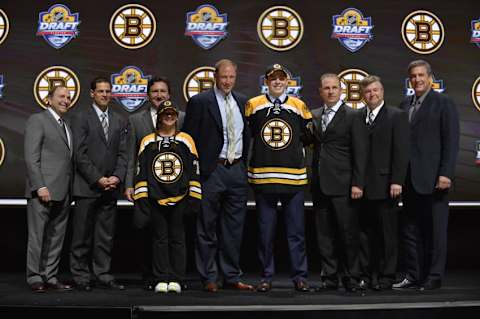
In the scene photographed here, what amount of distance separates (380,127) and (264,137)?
32.7 inches

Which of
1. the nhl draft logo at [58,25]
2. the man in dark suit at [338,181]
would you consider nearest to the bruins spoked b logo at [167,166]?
the man in dark suit at [338,181]

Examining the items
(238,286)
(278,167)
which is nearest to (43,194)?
(238,286)

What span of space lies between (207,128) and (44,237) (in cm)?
139

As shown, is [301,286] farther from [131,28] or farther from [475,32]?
[475,32]

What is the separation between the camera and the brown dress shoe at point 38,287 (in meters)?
4.48

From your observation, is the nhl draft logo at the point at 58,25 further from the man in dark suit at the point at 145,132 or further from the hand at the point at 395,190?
the hand at the point at 395,190

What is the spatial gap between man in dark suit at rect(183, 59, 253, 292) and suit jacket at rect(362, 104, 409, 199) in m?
0.88

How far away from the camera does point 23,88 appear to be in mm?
5578

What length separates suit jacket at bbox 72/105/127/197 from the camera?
464 cm

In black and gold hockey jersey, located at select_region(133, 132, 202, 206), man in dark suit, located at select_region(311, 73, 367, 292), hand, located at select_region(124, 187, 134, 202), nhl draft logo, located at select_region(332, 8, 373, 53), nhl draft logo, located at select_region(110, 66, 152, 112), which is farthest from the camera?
nhl draft logo, located at select_region(332, 8, 373, 53)

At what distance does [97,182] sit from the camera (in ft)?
15.1

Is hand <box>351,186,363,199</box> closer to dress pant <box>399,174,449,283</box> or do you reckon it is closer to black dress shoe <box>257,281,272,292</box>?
dress pant <box>399,174,449,283</box>

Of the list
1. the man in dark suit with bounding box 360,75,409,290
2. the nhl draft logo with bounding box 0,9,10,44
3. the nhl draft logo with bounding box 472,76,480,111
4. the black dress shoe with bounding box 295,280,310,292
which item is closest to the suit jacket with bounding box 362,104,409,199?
the man in dark suit with bounding box 360,75,409,290

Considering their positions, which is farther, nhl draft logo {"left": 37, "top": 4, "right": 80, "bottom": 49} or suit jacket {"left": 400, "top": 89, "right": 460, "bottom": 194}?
nhl draft logo {"left": 37, "top": 4, "right": 80, "bottom": 49}
